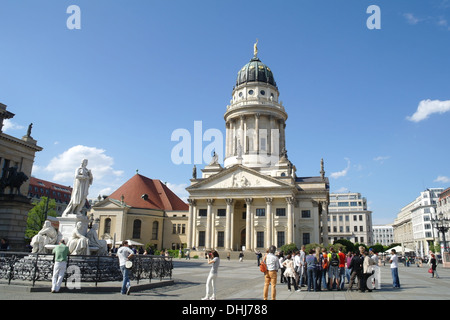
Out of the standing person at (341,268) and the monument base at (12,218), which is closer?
the standing person at (341,268)

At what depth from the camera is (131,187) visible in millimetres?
64938

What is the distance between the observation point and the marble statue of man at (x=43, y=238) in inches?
542

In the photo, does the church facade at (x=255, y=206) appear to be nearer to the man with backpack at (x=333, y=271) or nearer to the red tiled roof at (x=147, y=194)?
the red tiled roof at (x=147, y=194)

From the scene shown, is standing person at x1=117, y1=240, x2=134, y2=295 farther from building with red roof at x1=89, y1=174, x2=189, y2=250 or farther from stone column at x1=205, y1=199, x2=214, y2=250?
building with red roof at x1=89, y1=174, x2=189, y2=250

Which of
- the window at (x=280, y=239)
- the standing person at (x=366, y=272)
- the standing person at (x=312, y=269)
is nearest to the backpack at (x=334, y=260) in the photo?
the standing person at (x=312, y=269)

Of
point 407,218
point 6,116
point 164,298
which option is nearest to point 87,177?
point 164,298

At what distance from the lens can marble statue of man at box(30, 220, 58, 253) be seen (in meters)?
13.8

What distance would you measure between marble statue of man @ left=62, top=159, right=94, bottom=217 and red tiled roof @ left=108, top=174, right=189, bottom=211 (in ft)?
155

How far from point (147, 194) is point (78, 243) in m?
51.8

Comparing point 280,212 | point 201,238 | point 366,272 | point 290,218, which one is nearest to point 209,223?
point 201,238

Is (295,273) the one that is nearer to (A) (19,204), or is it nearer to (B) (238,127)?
(A) (19,204)

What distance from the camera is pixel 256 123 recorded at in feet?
216

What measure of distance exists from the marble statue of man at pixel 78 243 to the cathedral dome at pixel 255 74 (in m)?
60.8
